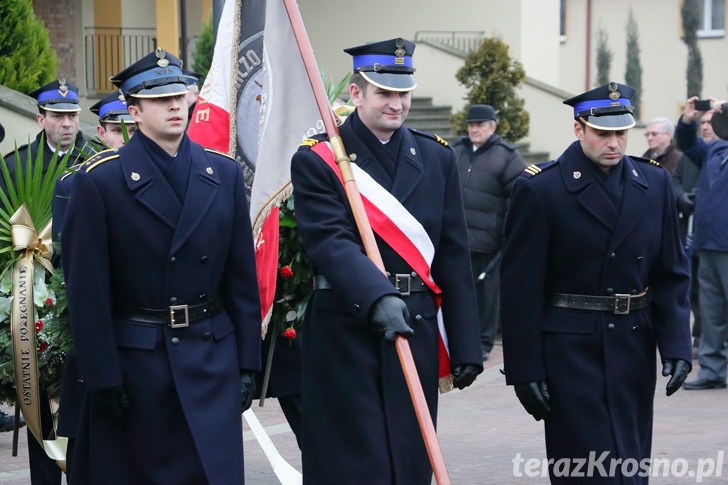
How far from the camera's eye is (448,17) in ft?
80.8

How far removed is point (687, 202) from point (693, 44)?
27.7m

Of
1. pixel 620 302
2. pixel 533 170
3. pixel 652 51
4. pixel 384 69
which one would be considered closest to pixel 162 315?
pixel 384 69

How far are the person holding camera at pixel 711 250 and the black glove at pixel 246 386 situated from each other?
19.8 ft

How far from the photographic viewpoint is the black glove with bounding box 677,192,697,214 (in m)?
12.2

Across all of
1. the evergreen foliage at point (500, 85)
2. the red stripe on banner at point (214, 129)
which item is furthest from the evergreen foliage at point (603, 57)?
the red stripe on banner at point (214, 129)

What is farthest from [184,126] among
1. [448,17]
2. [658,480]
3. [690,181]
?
[448,17]

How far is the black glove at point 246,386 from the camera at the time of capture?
5656 mm

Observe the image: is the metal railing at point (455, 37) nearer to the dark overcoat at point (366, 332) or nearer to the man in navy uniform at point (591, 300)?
the man in navy uniform at point (591, 300)

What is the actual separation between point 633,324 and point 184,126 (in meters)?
2.07

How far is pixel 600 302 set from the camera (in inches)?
234

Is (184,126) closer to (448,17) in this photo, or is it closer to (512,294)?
(512,294)

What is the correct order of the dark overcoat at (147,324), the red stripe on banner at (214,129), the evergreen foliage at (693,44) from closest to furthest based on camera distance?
the dark overcoat at (147,324) < the red stripe on banner at (214,129) < the evergreen foliage at (693,44)

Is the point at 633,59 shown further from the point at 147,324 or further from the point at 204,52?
the point at 147,324

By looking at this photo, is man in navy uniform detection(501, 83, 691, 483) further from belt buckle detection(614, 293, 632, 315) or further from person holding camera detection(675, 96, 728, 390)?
person holding camera detection(675, 96, 728, 390)
